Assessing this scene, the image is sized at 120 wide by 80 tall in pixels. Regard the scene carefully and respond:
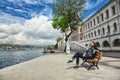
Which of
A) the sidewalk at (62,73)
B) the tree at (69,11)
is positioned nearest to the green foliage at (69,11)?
the tree at (69,11)

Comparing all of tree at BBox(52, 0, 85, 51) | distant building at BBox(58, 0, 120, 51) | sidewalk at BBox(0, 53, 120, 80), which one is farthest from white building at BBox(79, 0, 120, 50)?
sidewalk at BBox(0, 53, 120, 80)

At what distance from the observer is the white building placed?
112 feet

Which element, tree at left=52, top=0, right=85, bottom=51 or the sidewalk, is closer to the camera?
the sidewalk

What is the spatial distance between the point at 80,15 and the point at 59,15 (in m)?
5.37

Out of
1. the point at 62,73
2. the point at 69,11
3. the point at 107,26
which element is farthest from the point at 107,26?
the point at 62,73

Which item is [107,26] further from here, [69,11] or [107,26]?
[69,11]

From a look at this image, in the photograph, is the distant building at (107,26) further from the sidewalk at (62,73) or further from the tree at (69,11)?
the sidewalk at (62,73)

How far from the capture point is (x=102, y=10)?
41.7 metres

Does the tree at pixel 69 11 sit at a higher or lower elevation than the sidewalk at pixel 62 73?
higher

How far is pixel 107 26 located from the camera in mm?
39031

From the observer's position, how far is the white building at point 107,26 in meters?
34.1

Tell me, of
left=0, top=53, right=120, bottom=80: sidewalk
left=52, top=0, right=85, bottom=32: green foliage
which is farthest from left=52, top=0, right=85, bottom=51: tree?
left=0, top=53, right=120, bottom=80: sidewalk

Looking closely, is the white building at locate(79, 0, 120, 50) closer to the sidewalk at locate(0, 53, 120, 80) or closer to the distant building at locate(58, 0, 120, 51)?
the distant building at locate(58, 0, 120, 51)

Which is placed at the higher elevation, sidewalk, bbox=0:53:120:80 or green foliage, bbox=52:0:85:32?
green foliage, bbox=52:0:85:32
